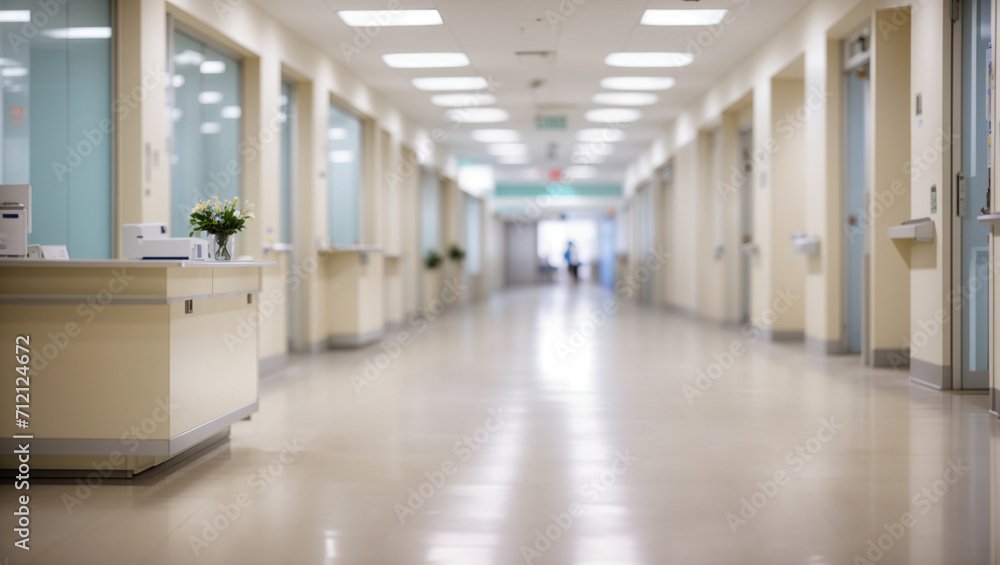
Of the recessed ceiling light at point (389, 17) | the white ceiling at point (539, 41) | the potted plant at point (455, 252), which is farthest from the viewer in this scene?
the potted plant at point (455, 252)

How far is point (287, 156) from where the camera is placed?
9836 millimetres

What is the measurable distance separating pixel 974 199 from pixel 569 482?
4.39 meters

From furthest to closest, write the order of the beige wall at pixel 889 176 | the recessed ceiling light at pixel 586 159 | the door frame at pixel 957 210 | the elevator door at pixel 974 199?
the recessed ceiling light at pixel 586 159 → the beige wall at pixel 889 176 → the door frame at pixel 957 210 → the elevator door at pixel 974 199

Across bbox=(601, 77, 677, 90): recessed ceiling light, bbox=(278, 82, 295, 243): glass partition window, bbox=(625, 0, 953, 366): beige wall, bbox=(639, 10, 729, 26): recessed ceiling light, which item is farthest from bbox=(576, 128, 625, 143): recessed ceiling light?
bbox=(278, 82, 295, 243): glass partition window

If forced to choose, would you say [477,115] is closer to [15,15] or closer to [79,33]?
[79,33]

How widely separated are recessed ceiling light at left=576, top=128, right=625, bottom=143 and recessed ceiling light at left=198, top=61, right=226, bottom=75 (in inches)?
416

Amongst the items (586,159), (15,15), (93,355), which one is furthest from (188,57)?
(586,159)

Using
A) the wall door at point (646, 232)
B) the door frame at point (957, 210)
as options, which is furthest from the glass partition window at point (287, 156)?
the wall door at point (646, 232)

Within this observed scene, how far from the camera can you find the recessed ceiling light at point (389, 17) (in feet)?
28.9

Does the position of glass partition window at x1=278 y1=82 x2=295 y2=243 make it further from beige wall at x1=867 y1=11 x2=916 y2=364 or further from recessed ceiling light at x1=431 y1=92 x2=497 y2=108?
beige wall at x1=867 y1=11 x2=916 y2=364

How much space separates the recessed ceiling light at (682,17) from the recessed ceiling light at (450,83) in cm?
367

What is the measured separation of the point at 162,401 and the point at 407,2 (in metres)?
5.84

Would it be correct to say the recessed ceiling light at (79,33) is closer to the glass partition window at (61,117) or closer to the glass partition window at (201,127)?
the glass partition window at (61,117)

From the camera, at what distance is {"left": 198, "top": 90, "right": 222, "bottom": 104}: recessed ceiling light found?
24.7 ft
